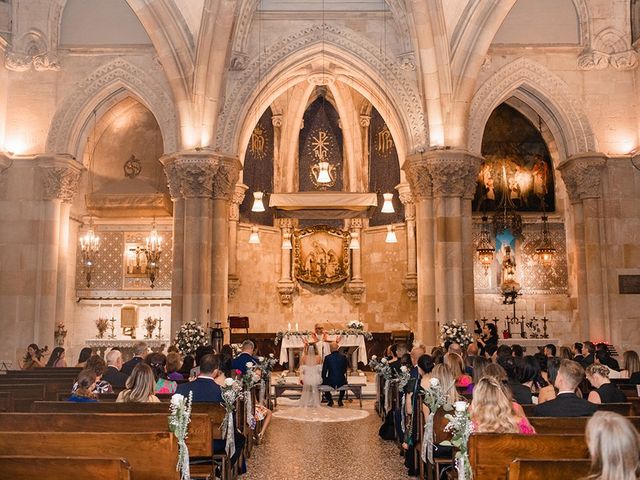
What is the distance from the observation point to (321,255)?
24.2 meters

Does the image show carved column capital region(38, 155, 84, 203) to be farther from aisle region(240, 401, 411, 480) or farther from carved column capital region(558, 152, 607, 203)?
carved column capital region(558, 152, 607, 203)

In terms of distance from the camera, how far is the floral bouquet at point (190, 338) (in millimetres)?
14820

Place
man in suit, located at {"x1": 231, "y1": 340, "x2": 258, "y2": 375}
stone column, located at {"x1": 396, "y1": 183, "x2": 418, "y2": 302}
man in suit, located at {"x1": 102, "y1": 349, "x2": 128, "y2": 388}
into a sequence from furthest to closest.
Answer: stone column, located at {"x1": 396, "y1": 183, "x2": 418, "y2": 302} < man in suit, located at {"x1": 231, "y1": 340, "x2": 258, "y2": 375} < man in suit, located at {"x1": 102, "y1": 349, "x2": 128, "y2": 388}

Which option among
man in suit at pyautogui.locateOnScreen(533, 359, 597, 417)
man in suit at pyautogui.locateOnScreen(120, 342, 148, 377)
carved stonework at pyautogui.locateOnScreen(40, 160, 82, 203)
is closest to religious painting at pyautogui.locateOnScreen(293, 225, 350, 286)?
carved stonework at pyautogui.locateOnScreen(40, 160, 82, 203)

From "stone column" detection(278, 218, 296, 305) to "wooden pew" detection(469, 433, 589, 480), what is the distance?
744 inches

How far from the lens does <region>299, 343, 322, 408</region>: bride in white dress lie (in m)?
13.1

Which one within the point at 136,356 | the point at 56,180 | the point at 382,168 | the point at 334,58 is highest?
the point at 334,58

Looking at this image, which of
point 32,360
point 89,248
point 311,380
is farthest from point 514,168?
point 32,360

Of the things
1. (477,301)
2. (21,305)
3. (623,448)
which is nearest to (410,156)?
(477,301)

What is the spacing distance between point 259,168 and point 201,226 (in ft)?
28.6

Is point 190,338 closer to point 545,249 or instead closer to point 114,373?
point 114,373

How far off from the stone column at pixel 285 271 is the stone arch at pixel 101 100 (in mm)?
7574

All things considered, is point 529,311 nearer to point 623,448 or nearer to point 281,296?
point 281,296

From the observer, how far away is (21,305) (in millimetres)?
16141
